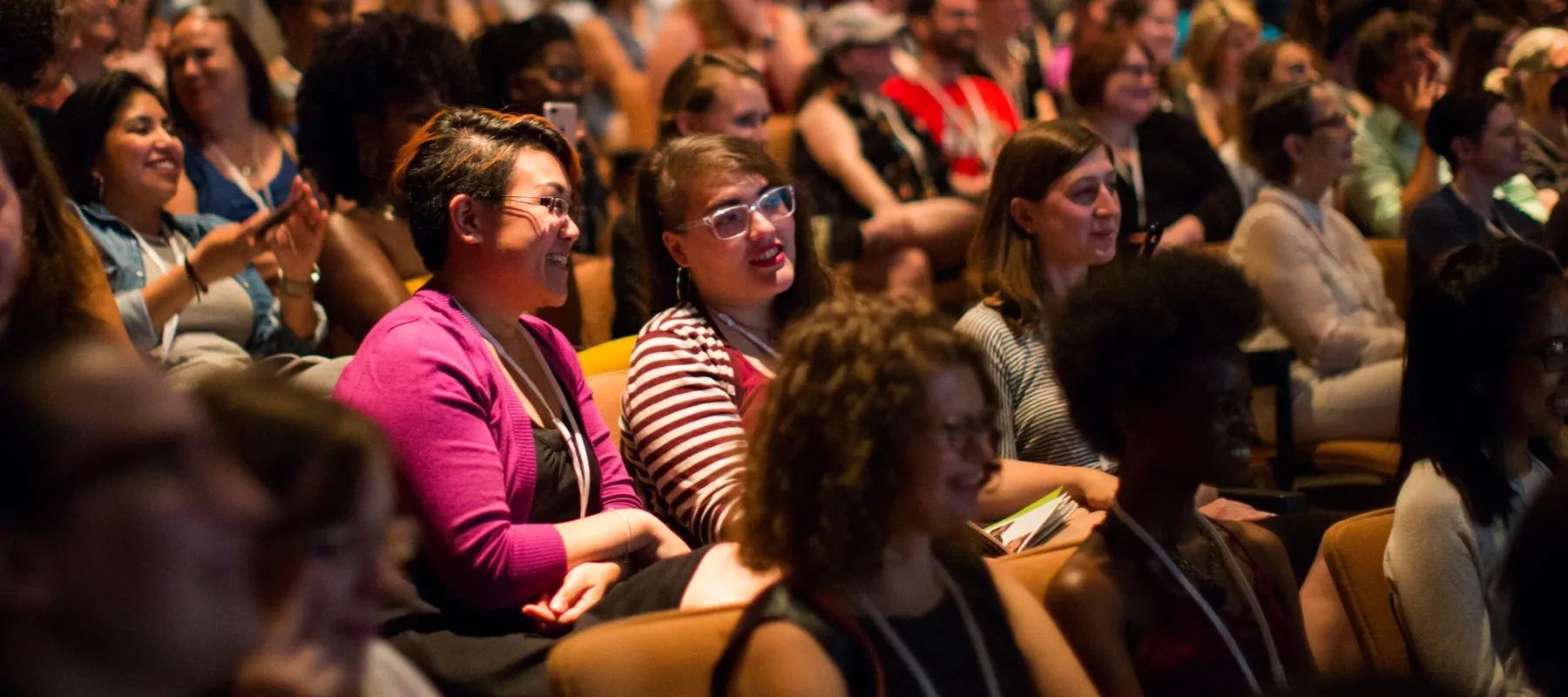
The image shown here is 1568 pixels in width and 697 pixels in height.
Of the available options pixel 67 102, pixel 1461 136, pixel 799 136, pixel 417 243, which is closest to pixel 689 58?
pixel 799 136

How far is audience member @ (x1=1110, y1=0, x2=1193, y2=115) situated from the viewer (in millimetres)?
6254

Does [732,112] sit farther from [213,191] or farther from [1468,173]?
[1468,173]

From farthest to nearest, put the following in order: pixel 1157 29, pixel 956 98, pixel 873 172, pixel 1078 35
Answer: pixel 1078 35, pixel 1157 29, pixel 956 98, pixel 873 172

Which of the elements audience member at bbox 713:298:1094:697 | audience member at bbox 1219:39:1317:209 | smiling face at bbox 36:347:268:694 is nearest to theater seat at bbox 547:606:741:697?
audience member at bbox 713:298:1094:697

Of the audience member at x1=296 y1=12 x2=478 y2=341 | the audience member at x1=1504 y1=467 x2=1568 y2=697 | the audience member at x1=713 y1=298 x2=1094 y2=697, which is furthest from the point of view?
the audience member at x1=296 y1=12 x2=478 y2=341

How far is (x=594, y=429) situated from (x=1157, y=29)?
4.55 meters

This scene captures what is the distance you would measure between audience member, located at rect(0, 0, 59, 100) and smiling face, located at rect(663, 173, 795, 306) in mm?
1464

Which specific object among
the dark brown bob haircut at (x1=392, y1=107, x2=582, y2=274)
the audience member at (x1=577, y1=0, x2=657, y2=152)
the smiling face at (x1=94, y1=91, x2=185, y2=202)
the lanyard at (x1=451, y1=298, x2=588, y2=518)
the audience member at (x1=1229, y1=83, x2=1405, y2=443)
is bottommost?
the audience member at (x1=1229, y1=83, x2=1405, y2=443)

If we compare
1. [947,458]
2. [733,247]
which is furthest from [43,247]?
[947,458]

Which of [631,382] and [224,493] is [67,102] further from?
[224,493]

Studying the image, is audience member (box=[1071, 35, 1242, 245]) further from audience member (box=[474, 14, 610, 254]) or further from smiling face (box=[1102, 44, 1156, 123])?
audience member (box=[474, 14, 610, 254])

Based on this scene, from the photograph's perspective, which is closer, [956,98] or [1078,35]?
[956,98]

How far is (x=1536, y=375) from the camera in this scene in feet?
7.83

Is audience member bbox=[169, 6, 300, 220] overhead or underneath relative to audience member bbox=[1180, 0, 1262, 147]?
overhead
